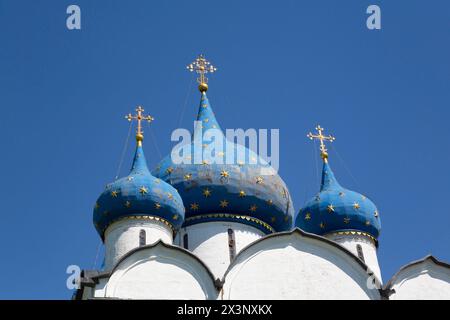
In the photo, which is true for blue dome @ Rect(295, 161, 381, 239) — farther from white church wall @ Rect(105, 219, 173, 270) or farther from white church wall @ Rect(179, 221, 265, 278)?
white church wall @ Rect(105, 219, 173, 270)

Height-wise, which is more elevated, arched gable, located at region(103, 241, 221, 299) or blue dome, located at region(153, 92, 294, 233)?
blue dome, located at region(153, 92, 294, 233)

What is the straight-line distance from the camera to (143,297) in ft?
32.7

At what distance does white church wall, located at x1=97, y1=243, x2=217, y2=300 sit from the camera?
394 inches

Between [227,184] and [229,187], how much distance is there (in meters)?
0.06

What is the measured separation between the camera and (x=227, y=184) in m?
12.7

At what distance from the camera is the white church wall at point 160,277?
1002 centimetres

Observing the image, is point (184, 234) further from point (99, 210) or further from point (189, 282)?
point (189, 282)

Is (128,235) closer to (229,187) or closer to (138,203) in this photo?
(138,203)

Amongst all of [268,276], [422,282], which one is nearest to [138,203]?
[268,276]

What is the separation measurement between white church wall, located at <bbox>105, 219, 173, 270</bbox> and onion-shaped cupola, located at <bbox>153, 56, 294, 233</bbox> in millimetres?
1117

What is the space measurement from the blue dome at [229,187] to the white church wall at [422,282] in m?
2.81

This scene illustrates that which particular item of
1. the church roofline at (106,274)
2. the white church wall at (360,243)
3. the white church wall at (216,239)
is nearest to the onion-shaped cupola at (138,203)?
the white church wall at (216,239)

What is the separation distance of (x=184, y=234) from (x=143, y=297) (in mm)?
2734

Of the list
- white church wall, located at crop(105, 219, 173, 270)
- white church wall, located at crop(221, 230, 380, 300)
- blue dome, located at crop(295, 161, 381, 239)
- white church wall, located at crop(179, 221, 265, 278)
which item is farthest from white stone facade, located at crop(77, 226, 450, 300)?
blue dome, located at crop(295, 161, 381, 239)
